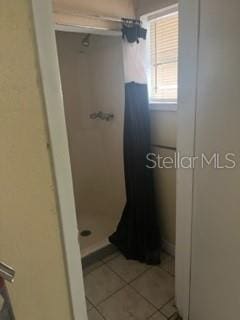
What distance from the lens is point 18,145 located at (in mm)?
544

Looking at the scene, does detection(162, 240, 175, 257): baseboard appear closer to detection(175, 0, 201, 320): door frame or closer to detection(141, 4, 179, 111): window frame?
detection(175, 0, 201, 320): door frame

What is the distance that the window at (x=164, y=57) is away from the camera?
1.82 metres

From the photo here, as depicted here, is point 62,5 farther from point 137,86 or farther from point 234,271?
point 234,271

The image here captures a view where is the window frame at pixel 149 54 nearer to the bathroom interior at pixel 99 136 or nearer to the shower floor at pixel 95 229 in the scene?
the bathroom interior at pixel 99 136

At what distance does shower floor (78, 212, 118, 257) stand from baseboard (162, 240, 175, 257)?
1.64ft

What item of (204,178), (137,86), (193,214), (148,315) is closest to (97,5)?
(137,86)

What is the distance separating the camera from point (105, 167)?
8.72 feet

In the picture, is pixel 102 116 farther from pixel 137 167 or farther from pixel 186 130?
pixel 186 130

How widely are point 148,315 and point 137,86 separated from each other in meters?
1.58

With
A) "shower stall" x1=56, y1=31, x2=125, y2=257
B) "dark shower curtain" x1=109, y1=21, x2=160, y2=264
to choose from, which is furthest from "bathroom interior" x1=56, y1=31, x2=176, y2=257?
"dark shower curtain" x1=109, y1=21, x2=160, y2=264

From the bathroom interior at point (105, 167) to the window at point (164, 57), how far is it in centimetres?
8

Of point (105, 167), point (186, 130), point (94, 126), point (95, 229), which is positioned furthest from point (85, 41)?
point (95, 229)

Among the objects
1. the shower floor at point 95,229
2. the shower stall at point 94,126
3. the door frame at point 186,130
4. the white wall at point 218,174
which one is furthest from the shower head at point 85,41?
the shower floor at point 95,229

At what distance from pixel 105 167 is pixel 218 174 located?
5.41 ft
